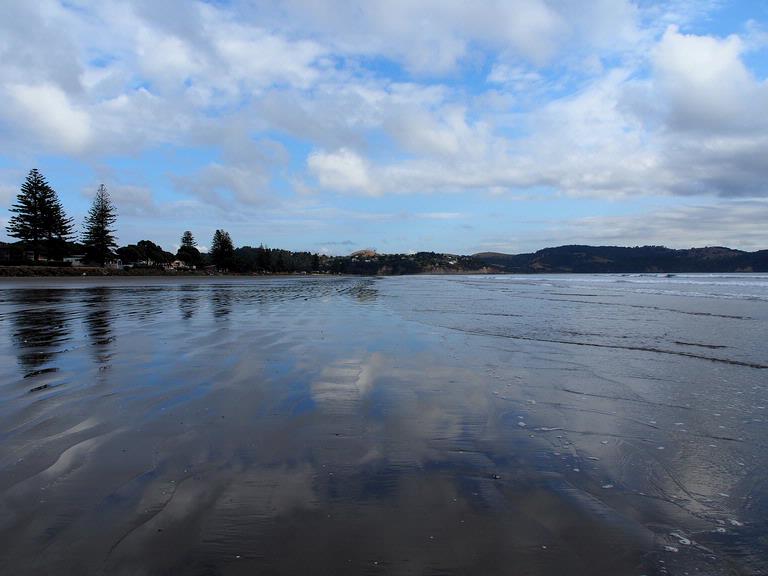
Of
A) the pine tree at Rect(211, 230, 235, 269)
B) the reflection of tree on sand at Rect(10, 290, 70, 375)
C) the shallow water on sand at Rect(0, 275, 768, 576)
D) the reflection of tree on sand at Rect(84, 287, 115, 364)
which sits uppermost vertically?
the pine tree at Rect(211, 230, 235, 269)

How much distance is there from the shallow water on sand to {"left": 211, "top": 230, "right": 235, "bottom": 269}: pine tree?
93.6m

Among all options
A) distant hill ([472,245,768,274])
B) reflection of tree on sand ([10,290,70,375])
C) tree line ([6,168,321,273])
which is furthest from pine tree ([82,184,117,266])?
distant hill ([472,245,768,274])

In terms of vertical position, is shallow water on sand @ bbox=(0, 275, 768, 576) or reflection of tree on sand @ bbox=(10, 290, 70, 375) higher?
reflection of tree on sand @ bbox=(10, 290, 70, 375)

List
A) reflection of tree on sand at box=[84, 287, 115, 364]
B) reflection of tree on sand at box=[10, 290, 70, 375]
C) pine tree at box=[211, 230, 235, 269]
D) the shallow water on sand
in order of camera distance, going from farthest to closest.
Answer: pine tree at box=[211, 230, 235, 269] < reflection of tree on sand at box=[84, 287, 115, 364] < reflection of tree on sand at box=[10, 290, 70, 375] < the shallow water on sand

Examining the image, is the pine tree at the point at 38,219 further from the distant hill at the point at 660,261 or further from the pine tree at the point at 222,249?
the distant hill at the point at 660,261

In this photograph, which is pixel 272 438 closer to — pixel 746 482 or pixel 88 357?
pixel 746 482

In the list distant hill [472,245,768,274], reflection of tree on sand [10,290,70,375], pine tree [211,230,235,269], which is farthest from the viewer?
distant hill [472,245,768,274]

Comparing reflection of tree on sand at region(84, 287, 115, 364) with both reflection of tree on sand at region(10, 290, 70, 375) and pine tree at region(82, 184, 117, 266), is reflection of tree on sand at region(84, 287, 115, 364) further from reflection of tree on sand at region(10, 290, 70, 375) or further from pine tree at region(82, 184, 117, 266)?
pine tree at region(82, 184, 117, 266)

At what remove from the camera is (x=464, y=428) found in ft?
15.8

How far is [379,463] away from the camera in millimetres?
3879

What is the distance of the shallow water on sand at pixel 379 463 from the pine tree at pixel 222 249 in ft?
307

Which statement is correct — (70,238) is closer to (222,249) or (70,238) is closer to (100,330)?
(222,249)

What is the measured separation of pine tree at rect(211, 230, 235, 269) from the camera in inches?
3836

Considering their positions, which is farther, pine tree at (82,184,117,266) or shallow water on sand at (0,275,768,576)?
pine tree at (82,184,117,266)
